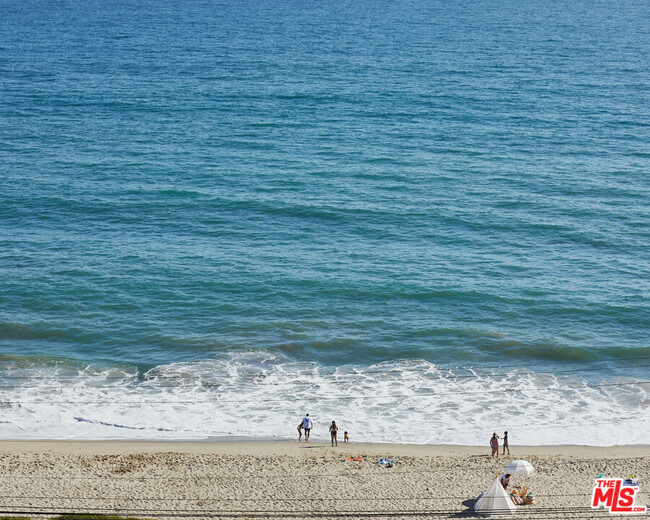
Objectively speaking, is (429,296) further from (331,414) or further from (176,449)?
(176,449)

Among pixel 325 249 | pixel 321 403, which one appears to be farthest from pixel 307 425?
pixel 325 249

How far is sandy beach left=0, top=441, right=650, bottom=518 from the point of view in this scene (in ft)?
92.6

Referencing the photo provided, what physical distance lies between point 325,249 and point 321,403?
16.2 m

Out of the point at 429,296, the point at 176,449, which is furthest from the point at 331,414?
the point at 429,296

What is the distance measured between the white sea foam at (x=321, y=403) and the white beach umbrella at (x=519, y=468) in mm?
4741

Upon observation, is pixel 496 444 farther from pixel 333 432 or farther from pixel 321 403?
pixel 321 403

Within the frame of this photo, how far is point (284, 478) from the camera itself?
3070cm

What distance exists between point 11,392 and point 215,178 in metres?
28.4

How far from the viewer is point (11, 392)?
38750 millimetres

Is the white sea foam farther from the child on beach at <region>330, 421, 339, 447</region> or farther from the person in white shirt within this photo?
the child on beach at <region>330, 421, 339, 447</region>

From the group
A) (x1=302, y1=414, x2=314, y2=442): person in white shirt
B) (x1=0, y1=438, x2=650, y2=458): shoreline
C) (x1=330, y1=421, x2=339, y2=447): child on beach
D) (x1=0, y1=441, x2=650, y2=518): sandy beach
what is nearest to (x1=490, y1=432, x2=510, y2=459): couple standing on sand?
(x1=0, y1=441, x2=650, y2=518): sandy beach

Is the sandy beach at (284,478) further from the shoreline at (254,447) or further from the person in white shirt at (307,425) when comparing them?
the person in white shirt at (307,425)

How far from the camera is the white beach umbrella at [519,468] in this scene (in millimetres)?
30328

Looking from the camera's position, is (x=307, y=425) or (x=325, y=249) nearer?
(x=307, y=425)
